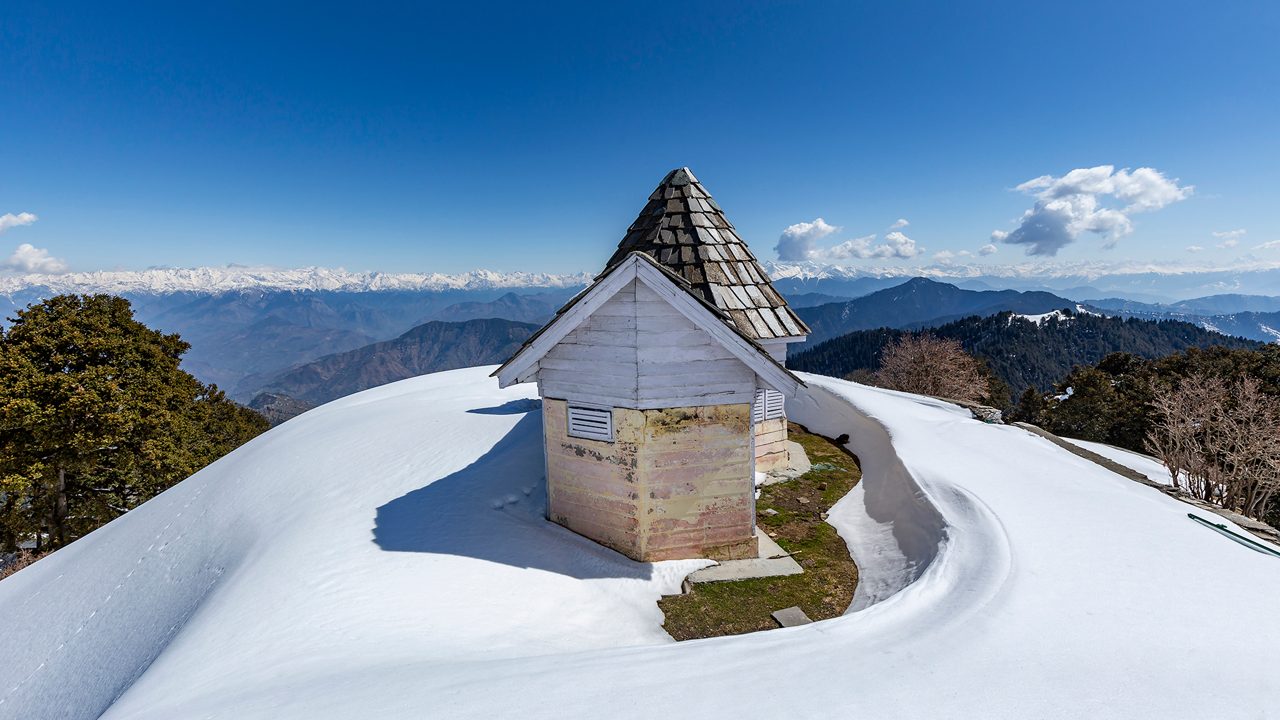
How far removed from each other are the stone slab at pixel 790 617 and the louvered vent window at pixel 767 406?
21.1 ft

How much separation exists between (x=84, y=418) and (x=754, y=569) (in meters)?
25.8

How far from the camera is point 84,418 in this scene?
19547 mm

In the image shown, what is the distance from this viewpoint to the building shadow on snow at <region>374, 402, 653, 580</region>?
8.70m

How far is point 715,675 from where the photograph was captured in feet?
15.6

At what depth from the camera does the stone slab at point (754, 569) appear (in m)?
8.83

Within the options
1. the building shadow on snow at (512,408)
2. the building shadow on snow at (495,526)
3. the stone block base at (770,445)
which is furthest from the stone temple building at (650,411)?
the building shadow on snow at (512,408)

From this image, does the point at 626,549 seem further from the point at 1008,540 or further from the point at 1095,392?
the point at 1095,392

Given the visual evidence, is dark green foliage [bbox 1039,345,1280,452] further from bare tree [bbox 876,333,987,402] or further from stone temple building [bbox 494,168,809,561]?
stone temple building [bbox 494,168,809,561]

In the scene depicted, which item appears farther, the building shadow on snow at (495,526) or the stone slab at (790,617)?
the building shadow on snow at (495,526)

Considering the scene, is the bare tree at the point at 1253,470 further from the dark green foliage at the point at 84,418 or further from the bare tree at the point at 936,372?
→ the dark green foliage at the point at 84,418

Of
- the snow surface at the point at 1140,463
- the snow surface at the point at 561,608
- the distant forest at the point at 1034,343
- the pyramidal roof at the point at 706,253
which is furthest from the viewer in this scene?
the distant forest at the point at 1034,343

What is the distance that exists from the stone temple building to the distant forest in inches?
5466

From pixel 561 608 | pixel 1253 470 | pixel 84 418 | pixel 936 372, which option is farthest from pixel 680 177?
pixel 936 372

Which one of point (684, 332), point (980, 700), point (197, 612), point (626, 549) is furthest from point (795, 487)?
point (197, 612)
